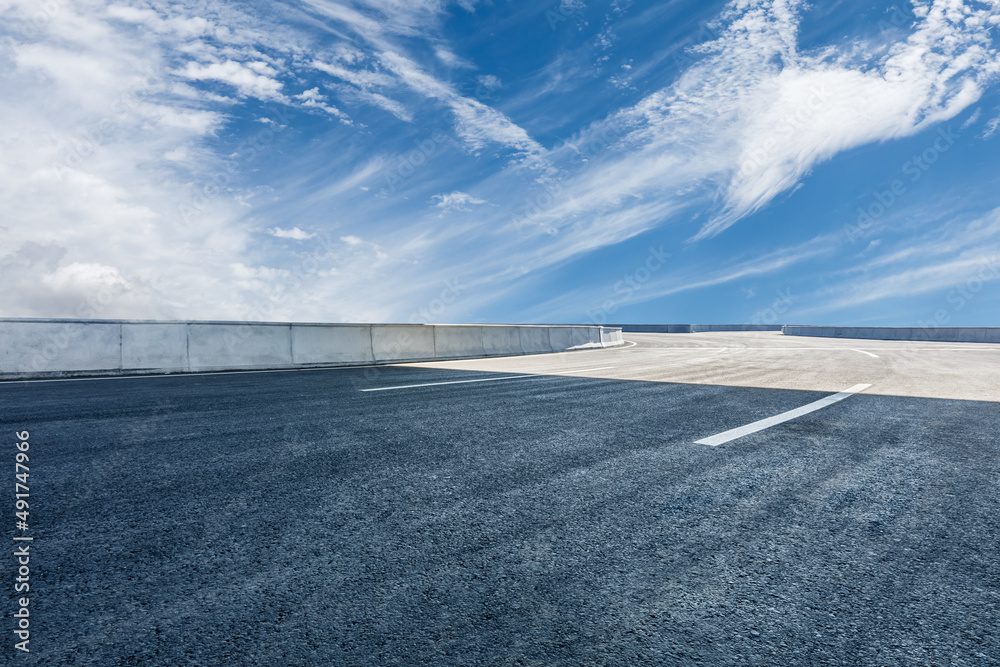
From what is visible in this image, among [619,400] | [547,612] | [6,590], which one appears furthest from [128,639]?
[619,400]

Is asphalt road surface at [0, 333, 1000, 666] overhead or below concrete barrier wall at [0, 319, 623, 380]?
below

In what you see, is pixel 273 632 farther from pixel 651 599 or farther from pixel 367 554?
pixel 651 599

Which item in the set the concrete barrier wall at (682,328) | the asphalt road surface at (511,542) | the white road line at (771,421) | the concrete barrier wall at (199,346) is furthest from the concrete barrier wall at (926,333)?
the asphalt road surface at (511,542)

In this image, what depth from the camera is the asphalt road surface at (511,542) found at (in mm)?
1627

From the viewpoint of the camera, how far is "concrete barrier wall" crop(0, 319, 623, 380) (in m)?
10.0

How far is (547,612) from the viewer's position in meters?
1.76

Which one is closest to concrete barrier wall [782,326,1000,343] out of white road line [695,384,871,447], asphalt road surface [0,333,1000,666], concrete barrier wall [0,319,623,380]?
concrete barrier wall [0,319,623,380]

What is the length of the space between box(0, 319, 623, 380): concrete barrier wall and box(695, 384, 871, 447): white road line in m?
10.4

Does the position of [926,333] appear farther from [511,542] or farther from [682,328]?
[511,542]

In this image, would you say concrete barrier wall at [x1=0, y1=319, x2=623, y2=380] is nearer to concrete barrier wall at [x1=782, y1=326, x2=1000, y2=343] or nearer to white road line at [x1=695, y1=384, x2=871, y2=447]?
white road line at [x1=695, y1=384, x2=871, y2=447]

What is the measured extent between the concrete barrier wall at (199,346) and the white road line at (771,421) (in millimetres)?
10419

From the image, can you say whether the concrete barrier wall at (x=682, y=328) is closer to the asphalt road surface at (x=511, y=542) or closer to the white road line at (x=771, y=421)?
the white road line at (x=771, y=421)

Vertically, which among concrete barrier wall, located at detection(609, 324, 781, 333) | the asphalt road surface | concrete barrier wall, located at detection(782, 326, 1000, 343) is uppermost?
concrete barrier wall, located at detection(609, 324, 781, 333)

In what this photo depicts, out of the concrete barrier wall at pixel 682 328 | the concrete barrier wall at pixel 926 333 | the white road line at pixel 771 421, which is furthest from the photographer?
the concrete barrier wall at pixel 682 328
